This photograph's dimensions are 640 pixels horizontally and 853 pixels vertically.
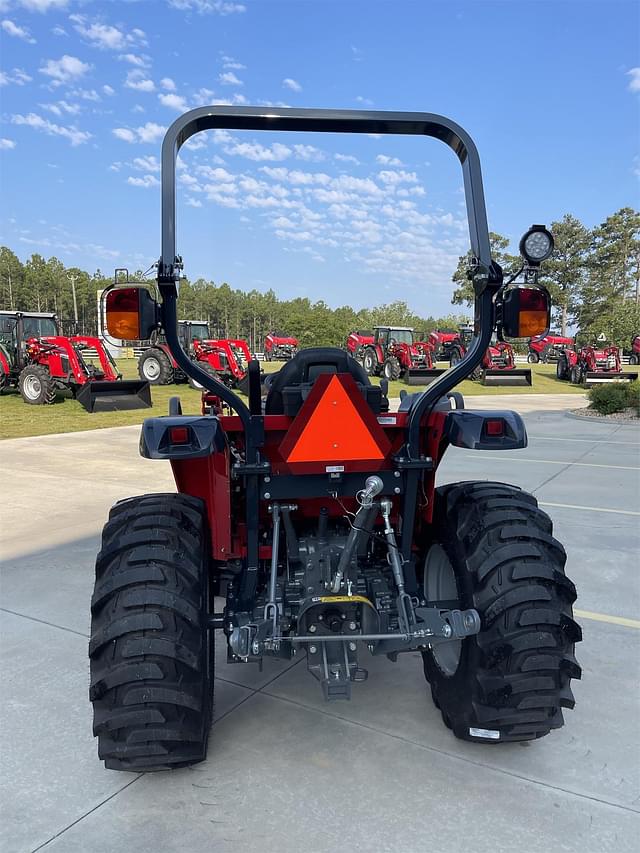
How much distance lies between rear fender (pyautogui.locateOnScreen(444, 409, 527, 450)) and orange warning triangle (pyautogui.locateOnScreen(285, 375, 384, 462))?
382mm

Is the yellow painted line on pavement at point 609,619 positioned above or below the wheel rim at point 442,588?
below

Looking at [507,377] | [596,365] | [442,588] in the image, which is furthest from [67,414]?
[596,365]

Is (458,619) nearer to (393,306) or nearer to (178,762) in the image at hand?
(178,762)

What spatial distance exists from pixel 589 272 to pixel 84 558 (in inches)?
2210

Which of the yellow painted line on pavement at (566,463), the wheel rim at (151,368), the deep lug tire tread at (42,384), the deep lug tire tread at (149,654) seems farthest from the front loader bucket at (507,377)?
the deep lug tire tread at (149,654)

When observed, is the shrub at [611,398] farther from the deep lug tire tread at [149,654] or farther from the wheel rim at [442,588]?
the deep lug tire tread at [149,654]

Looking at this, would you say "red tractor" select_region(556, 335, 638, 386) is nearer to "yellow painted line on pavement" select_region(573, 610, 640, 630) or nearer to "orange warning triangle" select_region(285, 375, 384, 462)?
"yellow painted line on pavement" select_region(573, 610, 640, 630)

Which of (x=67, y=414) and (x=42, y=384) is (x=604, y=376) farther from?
(x=42, y=384)

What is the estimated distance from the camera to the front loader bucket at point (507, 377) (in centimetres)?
2238

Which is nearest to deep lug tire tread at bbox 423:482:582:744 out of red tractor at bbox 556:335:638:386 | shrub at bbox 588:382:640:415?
shrub at bbox 588:382:640:415

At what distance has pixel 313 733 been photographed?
2.69m

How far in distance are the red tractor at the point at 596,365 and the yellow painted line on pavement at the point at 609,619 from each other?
68.3 ft

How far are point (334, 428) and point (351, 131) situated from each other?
49.0 inches

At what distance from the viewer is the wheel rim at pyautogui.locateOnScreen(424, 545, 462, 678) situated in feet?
9.26
